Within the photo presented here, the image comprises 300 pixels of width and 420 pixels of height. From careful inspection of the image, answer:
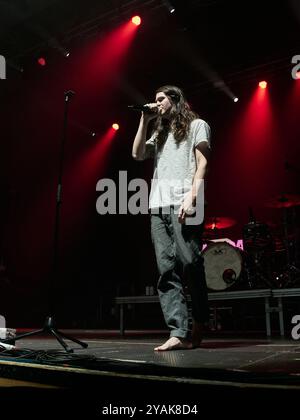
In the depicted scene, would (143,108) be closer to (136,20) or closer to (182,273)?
(182,273)

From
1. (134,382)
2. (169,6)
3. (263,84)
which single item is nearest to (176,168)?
(134,382)

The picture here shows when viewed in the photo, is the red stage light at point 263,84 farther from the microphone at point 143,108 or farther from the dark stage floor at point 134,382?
the dark stage floor at point 134,382

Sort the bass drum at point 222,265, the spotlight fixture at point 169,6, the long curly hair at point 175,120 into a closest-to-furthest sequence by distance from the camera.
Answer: the long curly hair at point 175,120 → the bass drum at point 222,265 → the spotlight fixture at point 169,6

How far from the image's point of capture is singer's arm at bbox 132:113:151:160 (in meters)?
2.22

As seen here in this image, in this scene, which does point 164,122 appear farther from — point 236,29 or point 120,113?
point 120,113

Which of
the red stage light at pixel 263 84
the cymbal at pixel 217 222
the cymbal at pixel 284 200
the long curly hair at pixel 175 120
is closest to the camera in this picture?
the long curly hair at pixel 175 120

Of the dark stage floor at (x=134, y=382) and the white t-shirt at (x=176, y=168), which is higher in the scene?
the white t-shirt at (x=176, y=168)

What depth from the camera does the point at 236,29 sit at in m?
5.69

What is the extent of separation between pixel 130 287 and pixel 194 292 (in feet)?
18.1

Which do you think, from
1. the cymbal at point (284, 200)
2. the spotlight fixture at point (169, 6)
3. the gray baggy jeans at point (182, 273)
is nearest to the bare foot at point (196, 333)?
the gray baggy jeans at point (182, 273)

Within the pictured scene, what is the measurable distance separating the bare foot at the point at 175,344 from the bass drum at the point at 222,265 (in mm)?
2749

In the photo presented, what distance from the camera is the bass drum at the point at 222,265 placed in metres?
4.77

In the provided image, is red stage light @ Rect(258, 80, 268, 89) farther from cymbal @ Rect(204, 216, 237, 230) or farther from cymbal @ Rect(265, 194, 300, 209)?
cymbal @ Rect(204, 216, 237, 230)

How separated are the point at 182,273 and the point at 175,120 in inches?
33.2
